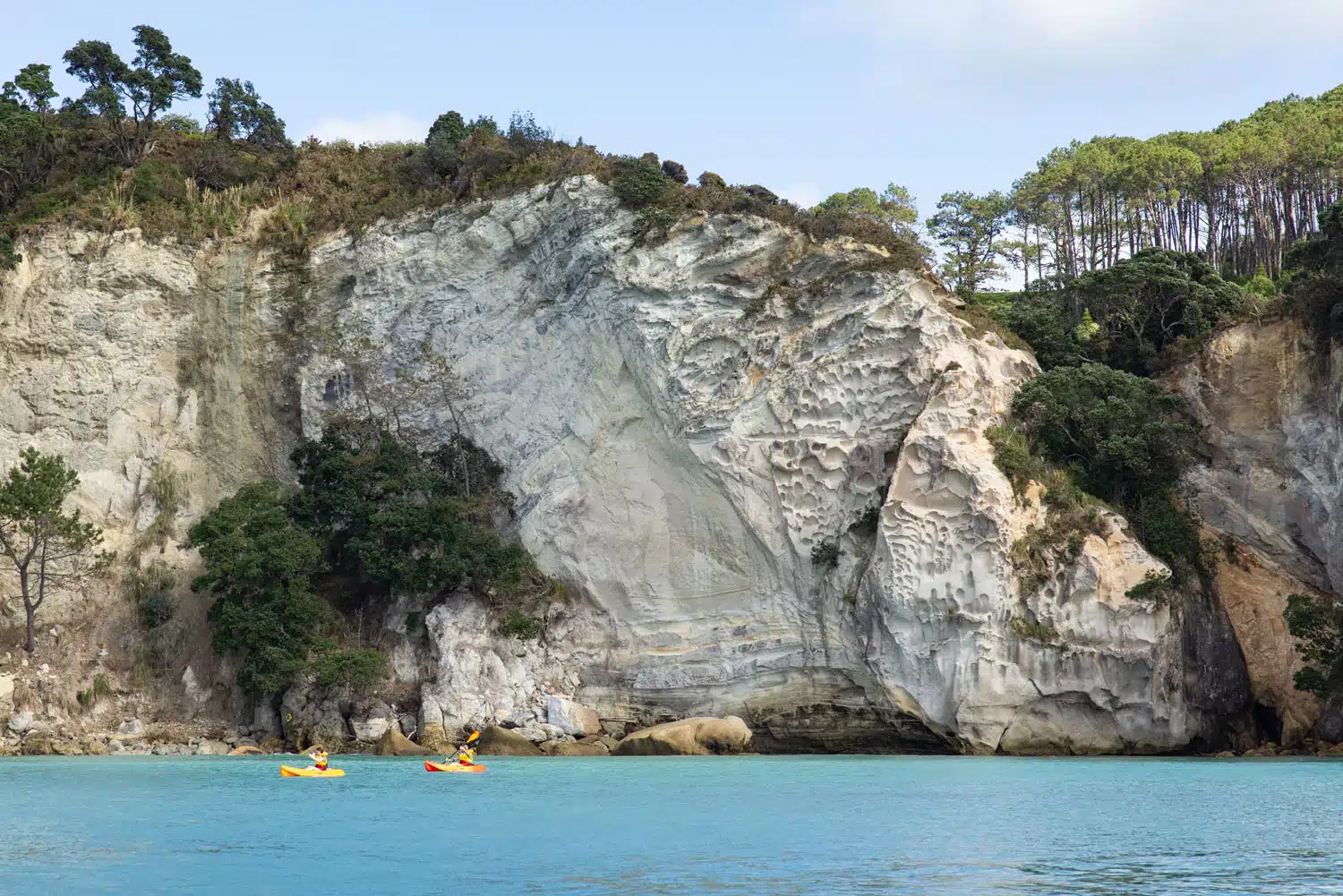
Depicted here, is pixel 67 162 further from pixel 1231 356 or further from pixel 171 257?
pixel 1231 356

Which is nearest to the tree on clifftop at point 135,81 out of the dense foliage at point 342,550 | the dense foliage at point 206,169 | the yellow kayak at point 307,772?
the dense foliage at point 206,169

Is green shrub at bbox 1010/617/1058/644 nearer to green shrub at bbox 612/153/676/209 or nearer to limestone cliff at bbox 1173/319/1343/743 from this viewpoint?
limestone cliff at bbox 1173/319/1343/743

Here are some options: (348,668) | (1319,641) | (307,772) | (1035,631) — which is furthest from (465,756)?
(1319,641)

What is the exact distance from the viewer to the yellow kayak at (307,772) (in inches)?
1073

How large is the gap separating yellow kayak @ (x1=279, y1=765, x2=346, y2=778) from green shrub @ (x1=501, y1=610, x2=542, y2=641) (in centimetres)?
945

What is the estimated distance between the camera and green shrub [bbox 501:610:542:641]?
3675cm

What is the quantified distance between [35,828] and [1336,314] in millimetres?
29681

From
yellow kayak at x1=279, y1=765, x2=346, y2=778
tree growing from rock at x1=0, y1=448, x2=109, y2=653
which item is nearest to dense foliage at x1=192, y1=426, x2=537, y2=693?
tree growing from rock at x1=0, y1=448, x2=109, y2=653

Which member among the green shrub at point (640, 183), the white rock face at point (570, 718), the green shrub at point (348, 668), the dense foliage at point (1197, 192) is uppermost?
the dense foliage at point (1197, 192)

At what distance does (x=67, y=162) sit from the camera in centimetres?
4491

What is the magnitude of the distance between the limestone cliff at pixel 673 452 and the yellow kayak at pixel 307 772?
782 centimetres

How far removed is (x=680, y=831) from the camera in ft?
62.7

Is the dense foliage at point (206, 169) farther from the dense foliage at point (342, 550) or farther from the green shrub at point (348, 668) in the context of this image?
the green shrub at point (348, 668)

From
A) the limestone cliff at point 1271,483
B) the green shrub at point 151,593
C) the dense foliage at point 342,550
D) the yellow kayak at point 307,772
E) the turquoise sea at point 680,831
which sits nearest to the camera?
the turquoise sea at point 680,831
